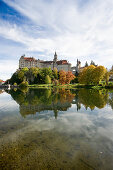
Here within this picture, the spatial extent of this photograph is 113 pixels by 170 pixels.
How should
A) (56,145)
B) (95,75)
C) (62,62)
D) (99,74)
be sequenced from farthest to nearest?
1. (62,62)
2. (95,75)
3. (99,74)
4. (56,145)

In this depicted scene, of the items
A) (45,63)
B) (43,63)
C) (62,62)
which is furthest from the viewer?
(43,63)

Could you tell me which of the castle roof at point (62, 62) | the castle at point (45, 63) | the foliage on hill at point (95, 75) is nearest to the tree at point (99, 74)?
the foliage on hill at point (95, 75)

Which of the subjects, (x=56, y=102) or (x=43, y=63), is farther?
(x=43, y=63)

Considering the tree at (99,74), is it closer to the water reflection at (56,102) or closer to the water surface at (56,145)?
the water reflection at (56,102)

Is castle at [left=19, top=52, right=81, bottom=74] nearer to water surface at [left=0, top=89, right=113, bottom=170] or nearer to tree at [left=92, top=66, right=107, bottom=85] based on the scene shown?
tree at [left=92, top=66, right=107, bottom=85]

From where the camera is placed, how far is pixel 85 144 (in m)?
5.89

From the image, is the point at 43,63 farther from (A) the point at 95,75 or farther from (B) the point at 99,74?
(B) the point at 99,74

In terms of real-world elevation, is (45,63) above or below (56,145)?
above

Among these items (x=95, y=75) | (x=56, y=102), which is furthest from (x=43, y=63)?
(x=56, y=102)

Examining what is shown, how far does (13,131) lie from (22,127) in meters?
0.75

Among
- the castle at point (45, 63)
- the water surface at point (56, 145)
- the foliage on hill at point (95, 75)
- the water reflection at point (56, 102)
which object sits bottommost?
the water surface at point (56, 145)

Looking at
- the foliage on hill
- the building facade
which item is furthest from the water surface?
the building facade

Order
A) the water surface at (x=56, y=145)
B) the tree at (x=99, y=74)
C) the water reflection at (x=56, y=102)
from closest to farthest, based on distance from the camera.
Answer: the water surface at (x=56, y=145) → the water reflection at (x=56, y=102) → the tree at (x=99, y=74)

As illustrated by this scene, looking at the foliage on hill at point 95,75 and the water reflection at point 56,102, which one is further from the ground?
the foliage on hill at point 95,75
